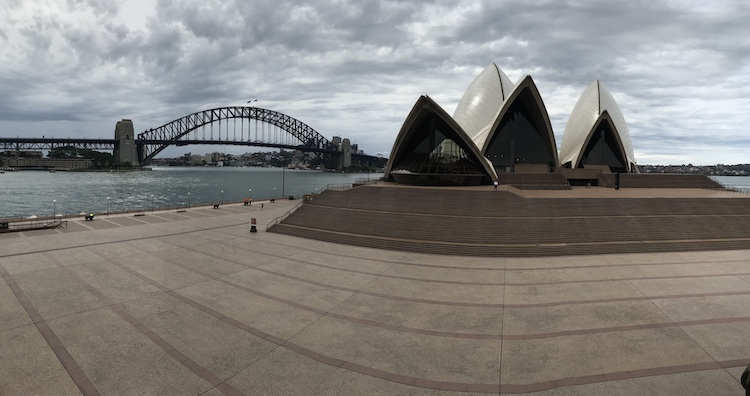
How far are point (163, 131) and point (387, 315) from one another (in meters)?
150

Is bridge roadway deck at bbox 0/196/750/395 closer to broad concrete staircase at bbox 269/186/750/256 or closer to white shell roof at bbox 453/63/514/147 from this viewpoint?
broad concrete staircase at bbox 269/186/750/256

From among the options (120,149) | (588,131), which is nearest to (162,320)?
(588,131)

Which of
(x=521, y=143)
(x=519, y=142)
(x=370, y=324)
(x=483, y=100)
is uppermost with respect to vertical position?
(x=483, y=100)

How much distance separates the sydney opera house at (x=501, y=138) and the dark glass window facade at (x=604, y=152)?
4.2 inches

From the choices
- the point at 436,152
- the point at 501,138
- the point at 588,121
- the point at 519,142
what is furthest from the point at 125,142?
the point at 588,121

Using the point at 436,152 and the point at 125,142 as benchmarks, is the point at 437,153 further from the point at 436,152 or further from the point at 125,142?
the point at 125,142

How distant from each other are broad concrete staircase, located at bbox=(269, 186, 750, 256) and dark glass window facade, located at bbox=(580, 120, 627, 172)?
962 inches

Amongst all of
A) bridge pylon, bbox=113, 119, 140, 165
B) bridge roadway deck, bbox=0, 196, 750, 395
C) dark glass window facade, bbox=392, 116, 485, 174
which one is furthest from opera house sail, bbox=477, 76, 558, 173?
bridge pylon, bbox=113, 119, 140, 165

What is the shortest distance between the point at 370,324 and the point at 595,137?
47.1m

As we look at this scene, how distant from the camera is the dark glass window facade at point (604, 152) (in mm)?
45875

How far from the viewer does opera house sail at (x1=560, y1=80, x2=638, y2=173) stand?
44.8 m

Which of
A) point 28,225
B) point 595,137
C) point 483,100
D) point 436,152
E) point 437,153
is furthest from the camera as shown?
point 595,137

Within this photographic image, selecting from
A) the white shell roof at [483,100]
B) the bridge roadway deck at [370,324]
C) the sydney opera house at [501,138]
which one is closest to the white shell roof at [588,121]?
the sydney opera house at [501,138]

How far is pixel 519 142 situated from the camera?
40.9 m
